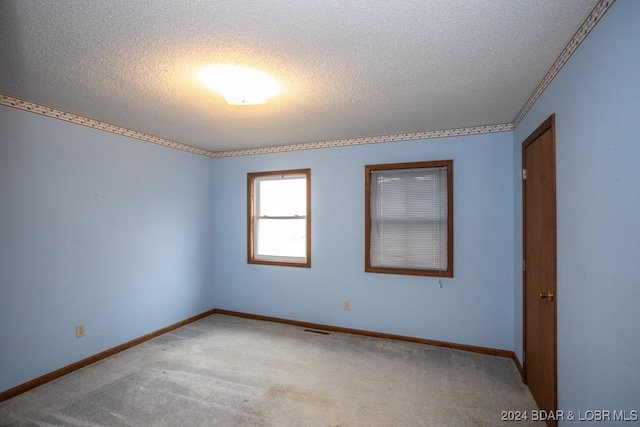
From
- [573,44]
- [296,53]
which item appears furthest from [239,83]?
[573,44]

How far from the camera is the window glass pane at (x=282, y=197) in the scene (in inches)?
169

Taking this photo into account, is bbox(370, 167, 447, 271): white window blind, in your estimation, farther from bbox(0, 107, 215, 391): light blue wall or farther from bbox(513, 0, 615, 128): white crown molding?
bbox(0, 107, 215, 391): light blue wall

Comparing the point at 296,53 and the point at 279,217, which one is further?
the point at 279,217

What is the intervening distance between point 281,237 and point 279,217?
11.3 inches

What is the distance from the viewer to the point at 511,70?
6.77 ft

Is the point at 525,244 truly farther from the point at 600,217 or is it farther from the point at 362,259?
the point at 362,259

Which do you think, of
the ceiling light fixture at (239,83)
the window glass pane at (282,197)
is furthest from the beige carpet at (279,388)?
the ceiling light fixture at (239,83)

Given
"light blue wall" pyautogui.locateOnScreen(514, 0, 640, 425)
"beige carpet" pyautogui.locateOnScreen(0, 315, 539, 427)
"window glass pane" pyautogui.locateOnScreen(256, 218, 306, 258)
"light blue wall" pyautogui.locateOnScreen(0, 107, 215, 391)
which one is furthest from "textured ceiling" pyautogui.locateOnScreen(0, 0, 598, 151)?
"beige carpet" pyautogui.locateOnScreen(0, 315, 539, 427)

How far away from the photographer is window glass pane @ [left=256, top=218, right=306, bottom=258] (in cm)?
432

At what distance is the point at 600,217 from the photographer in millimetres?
1408

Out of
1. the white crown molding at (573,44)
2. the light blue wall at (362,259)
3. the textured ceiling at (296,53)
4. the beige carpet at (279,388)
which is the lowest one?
the beige carpet at (279,388)

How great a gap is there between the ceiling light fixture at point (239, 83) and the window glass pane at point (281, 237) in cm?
218

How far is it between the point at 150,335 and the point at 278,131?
2849 mm

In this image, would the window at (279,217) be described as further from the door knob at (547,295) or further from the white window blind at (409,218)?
the door knob at (547,295)
